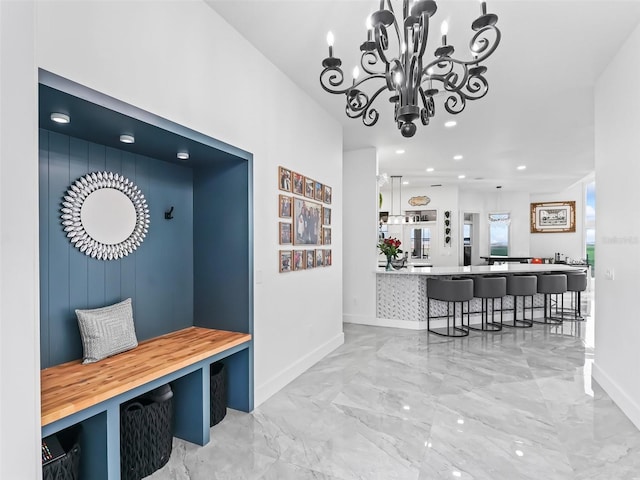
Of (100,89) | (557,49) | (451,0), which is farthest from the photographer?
(557,49)

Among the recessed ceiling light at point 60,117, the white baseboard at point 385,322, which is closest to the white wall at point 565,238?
the white baseboard at point 385,322

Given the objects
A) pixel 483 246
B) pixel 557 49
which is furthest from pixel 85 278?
pixel 483 246

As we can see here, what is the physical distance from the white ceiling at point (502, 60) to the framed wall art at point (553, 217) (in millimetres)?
5097

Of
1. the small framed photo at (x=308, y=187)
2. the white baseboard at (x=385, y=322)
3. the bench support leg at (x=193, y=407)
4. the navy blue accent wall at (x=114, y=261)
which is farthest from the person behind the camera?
the white baseboard at (x=385, y=322)

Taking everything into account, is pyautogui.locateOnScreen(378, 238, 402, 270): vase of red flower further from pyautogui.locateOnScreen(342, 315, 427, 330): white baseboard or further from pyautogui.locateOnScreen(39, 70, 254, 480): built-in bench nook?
pyautogui.locateOnScreen(39, 70, 254, 480): built-in bench nook

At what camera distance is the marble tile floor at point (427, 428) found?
2.04m

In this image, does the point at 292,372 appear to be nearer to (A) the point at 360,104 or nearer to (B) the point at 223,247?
(B) the point at 223,247

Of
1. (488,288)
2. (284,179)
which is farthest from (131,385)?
(488,288)

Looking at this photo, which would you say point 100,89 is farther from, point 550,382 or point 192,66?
point 550,382

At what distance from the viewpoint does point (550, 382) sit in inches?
131

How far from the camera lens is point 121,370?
1.92 metres

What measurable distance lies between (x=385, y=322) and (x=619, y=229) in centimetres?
333

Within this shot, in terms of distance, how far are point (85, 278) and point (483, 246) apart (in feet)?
35.5

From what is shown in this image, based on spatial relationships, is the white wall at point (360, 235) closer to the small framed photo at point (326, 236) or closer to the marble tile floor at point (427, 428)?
the small framed photo at point (326, 236)
